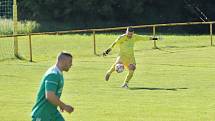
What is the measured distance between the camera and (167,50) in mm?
34344

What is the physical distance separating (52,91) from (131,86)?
11.2 m

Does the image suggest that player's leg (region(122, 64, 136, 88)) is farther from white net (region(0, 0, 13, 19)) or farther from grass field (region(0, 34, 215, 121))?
white net (region(0, 0, 13, 19))

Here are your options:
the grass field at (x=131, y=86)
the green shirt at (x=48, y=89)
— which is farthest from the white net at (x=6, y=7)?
the green shirt at (x=48, y=89)

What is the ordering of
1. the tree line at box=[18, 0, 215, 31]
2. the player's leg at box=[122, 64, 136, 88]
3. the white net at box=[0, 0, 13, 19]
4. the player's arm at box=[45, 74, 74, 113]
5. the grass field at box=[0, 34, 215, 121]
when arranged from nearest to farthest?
the player's arm at box=[45, 74, 74, 113]
the grass field at box=[0, 34, 215, 121]
the player's leg at box=[122, 64, 136, 88]
the white net at box=[0, 0, 13, 19]
the tree line at box=[18, 0, 215, 31]

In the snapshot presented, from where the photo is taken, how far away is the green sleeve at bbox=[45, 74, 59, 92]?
30.3 ft

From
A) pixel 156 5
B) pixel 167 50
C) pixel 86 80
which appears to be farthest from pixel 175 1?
pixel 86 80

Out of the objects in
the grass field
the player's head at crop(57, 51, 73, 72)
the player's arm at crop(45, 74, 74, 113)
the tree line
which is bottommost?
the grass field

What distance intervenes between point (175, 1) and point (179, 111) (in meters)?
52.9

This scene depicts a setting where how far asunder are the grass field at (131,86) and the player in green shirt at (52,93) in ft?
15.4

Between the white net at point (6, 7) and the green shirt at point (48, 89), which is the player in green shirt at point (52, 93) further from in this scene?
the white net at point (6, 7)

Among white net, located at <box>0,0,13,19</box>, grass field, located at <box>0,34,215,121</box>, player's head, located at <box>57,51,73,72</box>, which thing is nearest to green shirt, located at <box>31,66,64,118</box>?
player's head, located at <box>57,51,73,72</box>

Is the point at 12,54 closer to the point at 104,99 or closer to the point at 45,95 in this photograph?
the point at 104,99

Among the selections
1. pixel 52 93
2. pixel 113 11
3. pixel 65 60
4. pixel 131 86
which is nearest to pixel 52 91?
pixel 52 93

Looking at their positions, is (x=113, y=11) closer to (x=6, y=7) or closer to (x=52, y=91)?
(x=6, y=7)
